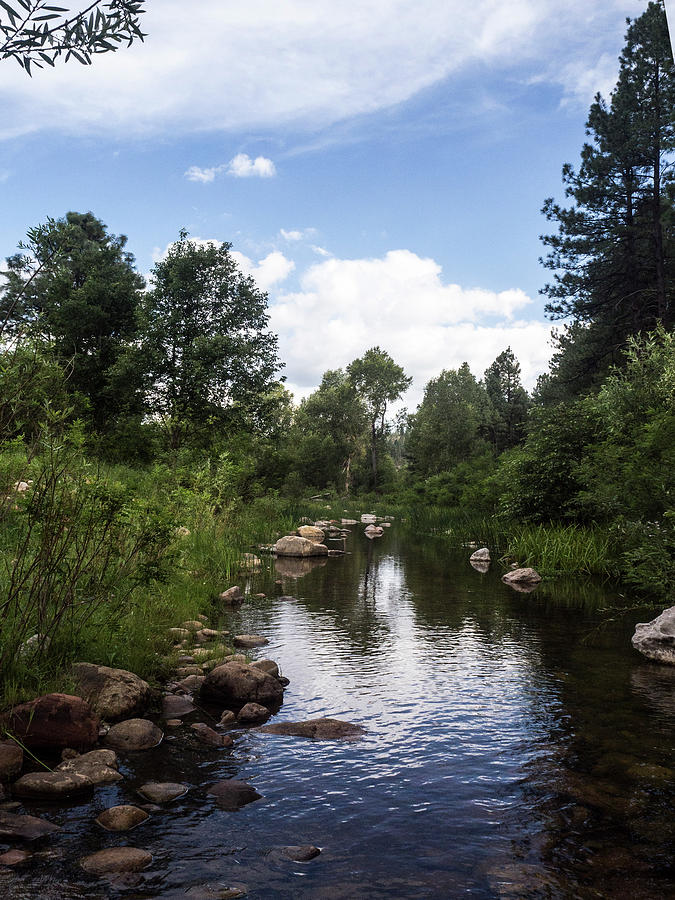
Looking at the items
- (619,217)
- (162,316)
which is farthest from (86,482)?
(619,217)

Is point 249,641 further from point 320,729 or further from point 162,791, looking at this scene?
point 162,791

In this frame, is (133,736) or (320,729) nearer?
(133,736)

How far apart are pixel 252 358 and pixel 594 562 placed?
21.6 meters

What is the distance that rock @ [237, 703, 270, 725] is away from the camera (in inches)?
238

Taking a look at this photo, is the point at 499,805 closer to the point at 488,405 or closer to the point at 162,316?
the point at 162,316

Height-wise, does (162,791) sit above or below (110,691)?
below

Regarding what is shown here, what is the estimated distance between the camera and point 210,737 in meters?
5.49

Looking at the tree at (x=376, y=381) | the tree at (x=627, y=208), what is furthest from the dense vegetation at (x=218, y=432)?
the tree at (x=376, y=381)

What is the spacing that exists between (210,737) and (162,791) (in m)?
1.11

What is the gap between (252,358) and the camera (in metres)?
32.4

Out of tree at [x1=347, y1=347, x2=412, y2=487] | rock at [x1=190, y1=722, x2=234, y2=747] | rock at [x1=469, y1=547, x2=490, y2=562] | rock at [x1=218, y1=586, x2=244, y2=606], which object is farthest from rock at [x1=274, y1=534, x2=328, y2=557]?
tree at [x1=347, y1=347, x2=412, y2=487]

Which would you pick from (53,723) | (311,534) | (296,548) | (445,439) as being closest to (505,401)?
(445,439)

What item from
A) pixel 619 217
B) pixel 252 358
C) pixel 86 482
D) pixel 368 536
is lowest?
pixel 368 536

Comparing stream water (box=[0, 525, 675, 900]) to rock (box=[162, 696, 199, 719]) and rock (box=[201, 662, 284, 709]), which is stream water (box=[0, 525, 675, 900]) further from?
rock (box=[162, 696, 199, 719])
